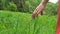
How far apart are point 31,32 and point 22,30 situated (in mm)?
100

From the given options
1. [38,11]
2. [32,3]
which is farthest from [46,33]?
[38,11]

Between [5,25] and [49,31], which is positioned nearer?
[49,31]

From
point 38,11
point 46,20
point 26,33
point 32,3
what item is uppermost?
point 38,11

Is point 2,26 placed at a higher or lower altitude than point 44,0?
lower

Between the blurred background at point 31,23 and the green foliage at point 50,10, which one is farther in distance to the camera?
the green foliage at point 50,10

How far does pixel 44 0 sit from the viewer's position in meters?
1.51

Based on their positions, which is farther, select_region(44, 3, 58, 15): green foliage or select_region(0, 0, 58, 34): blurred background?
select_region(44, 3, 58, 15): green foliage

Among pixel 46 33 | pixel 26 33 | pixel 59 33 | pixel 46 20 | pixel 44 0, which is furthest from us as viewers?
pixel 46 20

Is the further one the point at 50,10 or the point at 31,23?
the point at 50,10

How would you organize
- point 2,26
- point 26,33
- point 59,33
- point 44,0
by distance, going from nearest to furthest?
point 59,33, point 44,0, point 26,33, point 2,26

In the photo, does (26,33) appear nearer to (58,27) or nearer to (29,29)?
(29,29)

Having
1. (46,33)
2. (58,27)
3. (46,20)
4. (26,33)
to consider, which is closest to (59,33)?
(58,27)

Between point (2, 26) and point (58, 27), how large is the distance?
1700 mm

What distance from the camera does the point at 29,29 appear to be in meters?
2.29
